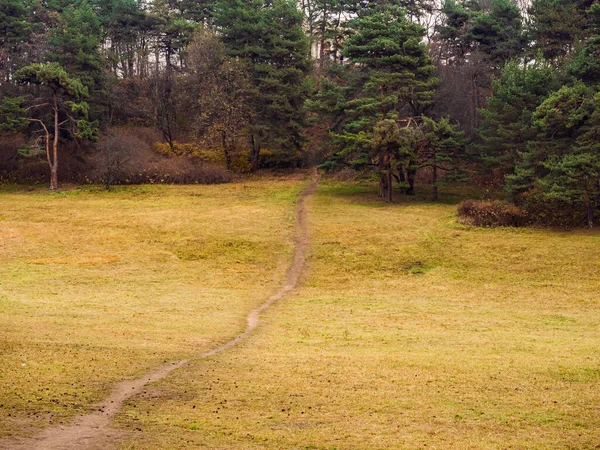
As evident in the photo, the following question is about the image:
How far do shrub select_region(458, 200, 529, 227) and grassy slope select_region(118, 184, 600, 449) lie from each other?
5.65m

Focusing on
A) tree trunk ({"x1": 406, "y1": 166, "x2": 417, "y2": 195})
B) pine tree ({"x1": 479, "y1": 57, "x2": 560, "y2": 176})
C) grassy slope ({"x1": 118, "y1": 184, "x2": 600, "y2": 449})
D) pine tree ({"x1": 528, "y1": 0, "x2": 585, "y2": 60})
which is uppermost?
pine tree ({"x1": 528, "y1": 0, "x2": 585, "y2": 60})

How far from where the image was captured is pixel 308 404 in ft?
44.4

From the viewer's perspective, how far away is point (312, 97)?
229ft

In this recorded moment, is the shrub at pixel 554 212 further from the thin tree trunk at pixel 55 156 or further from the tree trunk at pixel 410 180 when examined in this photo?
the thin tree trunk at pixel 55 156

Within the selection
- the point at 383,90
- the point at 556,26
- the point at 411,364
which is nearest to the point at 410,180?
the point at 383,90

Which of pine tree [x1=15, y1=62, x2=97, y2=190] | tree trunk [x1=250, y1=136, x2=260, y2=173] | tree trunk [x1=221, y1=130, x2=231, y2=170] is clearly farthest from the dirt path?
tree trunk [x1=250, y1=136, x2=260, y2=173]

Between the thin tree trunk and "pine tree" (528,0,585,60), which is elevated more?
"pine tree" (528,0,585,60)

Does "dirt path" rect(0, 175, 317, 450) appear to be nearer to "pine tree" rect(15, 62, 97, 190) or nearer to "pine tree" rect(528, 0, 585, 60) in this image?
"pine tree" rect(15, 62, 97, 190)

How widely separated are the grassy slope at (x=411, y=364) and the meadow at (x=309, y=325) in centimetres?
7

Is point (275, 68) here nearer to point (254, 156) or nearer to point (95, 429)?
point (254, 156)

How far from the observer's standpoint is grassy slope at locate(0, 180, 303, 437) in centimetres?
1527

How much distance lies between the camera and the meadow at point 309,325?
40.8 feet

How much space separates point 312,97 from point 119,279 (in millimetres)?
40788

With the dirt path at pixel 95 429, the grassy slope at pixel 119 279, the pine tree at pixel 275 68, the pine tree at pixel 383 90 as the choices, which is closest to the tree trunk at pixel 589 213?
the pine tree at pixel 383 90
